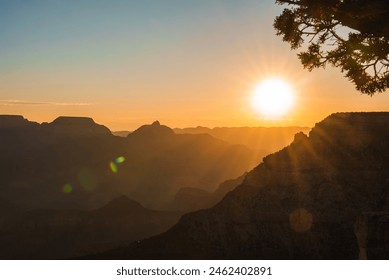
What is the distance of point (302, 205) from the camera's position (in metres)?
59.9

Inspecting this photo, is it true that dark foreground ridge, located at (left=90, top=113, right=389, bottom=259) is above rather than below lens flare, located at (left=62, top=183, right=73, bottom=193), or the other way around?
below

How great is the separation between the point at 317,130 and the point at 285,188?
1009 centimetres

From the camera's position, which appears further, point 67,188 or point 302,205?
point 67,188

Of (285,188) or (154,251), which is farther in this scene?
(285,188)

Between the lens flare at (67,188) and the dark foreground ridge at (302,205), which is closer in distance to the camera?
the dark foreground ridge at (302,205)

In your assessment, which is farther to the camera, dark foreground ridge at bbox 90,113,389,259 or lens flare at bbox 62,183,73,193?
lens flare at bbox 62,183,73,193

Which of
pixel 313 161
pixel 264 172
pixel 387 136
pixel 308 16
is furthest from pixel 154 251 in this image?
pixel 308 16

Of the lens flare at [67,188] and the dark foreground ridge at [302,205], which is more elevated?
the lens flare at [67,188]

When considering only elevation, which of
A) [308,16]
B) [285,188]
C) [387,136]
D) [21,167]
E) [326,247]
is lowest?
[308,16]

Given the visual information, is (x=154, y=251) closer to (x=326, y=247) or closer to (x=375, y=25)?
(x=326, y=247)

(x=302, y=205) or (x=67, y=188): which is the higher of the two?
(x=67, y=188)

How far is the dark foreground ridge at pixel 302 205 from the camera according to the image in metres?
55.7

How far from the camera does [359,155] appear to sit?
63375 mm

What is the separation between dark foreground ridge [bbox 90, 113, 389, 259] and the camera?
5574 centimetres
